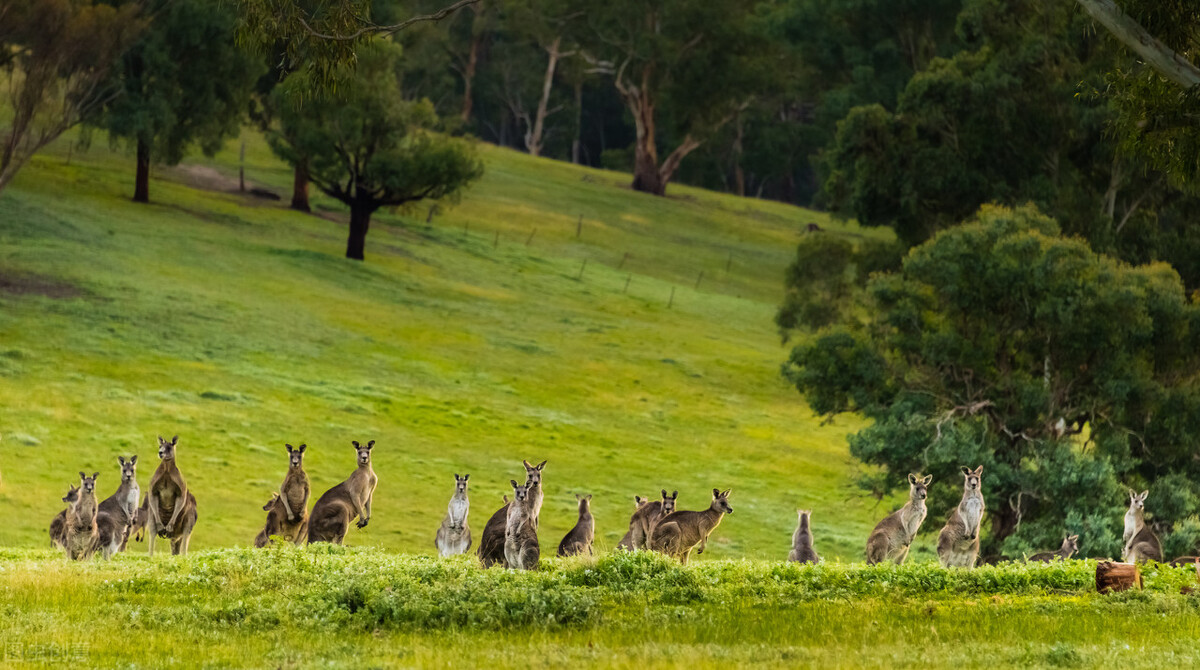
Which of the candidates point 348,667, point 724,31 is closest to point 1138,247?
point 348,667

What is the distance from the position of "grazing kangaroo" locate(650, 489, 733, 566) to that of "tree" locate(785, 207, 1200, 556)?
1509 centimetres

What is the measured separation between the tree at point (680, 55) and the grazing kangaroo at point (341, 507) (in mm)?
69679

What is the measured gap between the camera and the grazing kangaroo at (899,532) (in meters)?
21.0

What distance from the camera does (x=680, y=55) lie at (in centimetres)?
9550

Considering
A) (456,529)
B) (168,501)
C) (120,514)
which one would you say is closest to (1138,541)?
(456,529)

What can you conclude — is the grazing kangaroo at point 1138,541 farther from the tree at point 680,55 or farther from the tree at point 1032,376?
the tree at point 680,55

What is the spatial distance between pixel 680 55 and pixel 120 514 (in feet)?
252

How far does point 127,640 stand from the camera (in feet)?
43.9

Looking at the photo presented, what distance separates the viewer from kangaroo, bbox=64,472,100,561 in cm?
2089

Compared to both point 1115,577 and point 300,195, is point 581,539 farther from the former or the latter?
point 300,195

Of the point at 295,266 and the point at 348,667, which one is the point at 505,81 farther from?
the point at 348,667

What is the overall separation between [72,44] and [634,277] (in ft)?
116

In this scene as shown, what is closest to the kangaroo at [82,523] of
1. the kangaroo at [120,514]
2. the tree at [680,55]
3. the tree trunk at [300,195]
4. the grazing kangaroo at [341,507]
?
the kangaroo at [120,514]

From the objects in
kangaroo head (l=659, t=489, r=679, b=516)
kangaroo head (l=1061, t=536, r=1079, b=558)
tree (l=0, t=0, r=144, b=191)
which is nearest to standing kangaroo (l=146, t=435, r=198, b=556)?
kangaroo head (l=659, t=489, r=679, b=516)
